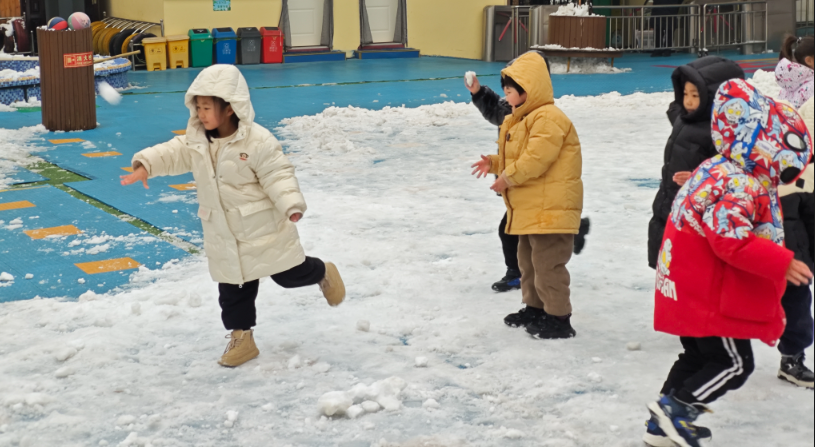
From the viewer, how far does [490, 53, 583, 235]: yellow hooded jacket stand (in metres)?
4.23

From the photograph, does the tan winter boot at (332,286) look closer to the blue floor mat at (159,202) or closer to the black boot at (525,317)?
the black boot at (525,317)

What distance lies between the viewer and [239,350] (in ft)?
13.8

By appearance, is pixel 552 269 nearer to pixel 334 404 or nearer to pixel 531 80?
pixel 531 80

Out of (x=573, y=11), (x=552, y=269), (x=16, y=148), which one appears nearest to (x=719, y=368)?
(x=552, y=269)

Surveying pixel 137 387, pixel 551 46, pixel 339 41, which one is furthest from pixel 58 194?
pixel 339 41

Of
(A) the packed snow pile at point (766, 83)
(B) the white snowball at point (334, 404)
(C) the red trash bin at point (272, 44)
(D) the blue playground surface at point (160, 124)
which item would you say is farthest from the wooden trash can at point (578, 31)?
(B) the white snowball at point (334, 404)

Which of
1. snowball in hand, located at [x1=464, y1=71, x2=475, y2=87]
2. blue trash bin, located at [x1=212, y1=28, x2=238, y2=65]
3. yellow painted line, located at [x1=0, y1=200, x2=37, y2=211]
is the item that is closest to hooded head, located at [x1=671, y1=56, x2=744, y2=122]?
snowball in hand, located at [x1=464, y1=71, x2=475, y2=87]

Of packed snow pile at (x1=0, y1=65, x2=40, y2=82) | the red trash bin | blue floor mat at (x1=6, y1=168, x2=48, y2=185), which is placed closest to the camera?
blue floor mat at (x1=6, y1=168, x2=48, y2=185)

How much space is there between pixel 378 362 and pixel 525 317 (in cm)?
87

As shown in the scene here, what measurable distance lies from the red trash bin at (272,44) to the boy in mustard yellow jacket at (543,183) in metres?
16.9

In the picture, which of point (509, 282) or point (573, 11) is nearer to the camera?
point (509, 282)

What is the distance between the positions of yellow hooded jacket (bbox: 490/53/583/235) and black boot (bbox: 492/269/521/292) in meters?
0.85

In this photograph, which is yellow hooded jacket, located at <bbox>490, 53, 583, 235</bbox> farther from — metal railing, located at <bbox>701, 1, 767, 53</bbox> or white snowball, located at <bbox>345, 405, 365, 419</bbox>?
metal railing, located at <bbox>701, 1, 767, 53</bbox>

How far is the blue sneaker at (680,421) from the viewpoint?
126 inches
